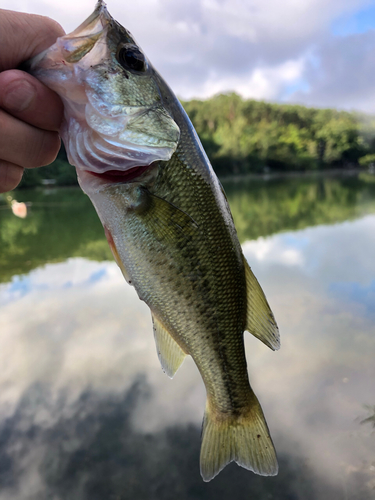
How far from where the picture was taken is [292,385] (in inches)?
178

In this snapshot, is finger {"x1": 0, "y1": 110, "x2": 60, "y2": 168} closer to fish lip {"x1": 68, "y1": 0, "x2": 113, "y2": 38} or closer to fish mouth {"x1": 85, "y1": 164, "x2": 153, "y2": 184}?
fish mouth {"x1": 85, "y1": 164, "x2": 153, "y2": 184}

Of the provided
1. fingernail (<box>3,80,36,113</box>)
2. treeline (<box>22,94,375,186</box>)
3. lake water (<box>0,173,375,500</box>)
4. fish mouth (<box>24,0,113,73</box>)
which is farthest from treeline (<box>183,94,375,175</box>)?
fingernail (<box>3,80,36,113</box>)

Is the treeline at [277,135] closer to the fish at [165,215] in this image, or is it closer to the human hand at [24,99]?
the fish at [165,215]

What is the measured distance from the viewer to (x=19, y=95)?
3.82 feet

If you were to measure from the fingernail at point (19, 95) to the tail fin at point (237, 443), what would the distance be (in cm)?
171

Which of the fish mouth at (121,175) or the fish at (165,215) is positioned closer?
the fish at (165,215)

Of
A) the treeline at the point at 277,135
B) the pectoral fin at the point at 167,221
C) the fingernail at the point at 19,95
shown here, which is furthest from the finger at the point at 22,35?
the treeline at the point at 277,135

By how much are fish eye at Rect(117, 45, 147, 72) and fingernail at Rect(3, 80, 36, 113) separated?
1.24ft

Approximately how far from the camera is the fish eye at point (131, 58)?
4.41ft

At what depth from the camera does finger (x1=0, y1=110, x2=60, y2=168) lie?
1.24 metres

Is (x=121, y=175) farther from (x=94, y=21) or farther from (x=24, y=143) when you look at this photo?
(x=94, y=21)

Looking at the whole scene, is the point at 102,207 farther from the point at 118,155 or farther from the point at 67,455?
the point at 67,455

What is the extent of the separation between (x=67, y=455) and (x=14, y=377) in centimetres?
166

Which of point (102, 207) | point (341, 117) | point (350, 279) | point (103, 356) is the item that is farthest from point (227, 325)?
point (341, 117)
